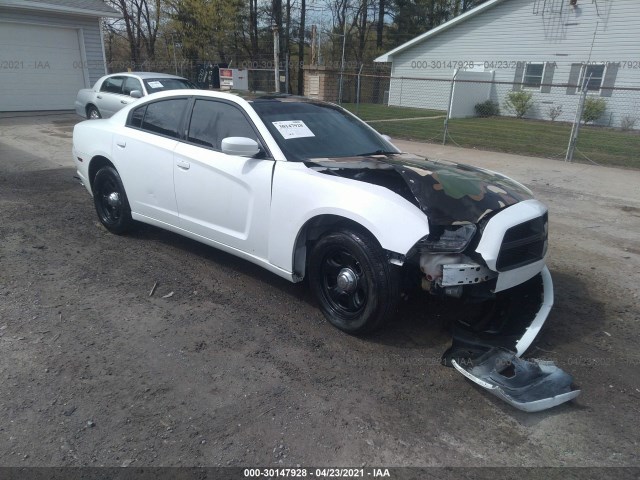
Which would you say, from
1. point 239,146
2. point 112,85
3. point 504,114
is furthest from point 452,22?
point 239,146

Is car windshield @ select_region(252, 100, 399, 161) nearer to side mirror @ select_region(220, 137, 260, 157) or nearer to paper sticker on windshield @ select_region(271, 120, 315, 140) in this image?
paper sticker on windshield @ select_region(271, 120, 315, 140)

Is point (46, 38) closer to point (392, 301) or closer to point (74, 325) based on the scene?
point (74, 325)

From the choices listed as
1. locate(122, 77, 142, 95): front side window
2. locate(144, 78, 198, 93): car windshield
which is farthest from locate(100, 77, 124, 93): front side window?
locate(144, 78, 198, 93): car windshield

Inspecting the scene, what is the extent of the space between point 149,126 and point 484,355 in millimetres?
3765

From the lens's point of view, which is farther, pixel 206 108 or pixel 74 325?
pixel 206 108

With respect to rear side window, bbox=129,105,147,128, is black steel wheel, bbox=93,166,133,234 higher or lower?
lower

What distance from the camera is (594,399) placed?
2.96m

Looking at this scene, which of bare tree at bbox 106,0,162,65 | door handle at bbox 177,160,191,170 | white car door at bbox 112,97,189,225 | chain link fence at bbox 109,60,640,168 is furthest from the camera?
bare tree at bbox 106,0,162,65

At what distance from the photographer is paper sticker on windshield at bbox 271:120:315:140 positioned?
4035 mm

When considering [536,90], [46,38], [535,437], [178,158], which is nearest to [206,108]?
[178,158]

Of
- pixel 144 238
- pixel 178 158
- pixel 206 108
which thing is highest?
pixel 206 108

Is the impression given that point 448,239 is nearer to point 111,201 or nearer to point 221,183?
point 221,183

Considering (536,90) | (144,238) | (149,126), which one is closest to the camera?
(149,126)

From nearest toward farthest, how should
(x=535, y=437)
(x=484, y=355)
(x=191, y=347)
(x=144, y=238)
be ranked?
(x=535, y=437)
(x=484, y=355)
(x=191, y=347)
(x=144, y=238)
